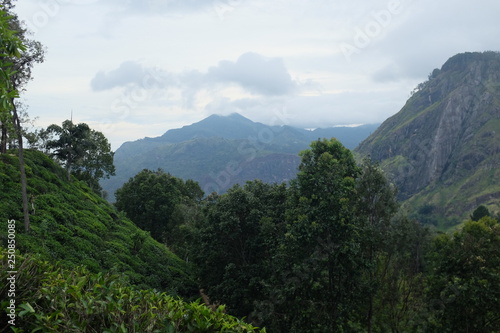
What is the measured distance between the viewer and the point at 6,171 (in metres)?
24.6

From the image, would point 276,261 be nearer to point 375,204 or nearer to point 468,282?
point 375,204

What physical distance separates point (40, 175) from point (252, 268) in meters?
20.1

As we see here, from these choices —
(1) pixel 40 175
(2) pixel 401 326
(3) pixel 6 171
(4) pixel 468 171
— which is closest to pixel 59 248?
(3) pixel 6 171

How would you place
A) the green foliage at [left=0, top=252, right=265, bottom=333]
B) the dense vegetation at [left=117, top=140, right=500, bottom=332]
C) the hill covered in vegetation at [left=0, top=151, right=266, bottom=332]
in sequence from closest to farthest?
the green foliage at [left=0, top=252, right=265, bottom=333] < the hill covered in vegetation at [left=0, top=151, right=266, bottom=332] < the dense vegetation at [left=117, top=140, right=500, bottom=332]

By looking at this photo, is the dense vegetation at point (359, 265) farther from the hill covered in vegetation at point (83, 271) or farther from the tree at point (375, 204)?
the hill covered in vegetation at point (83, 271)

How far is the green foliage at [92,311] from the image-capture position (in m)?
4.19

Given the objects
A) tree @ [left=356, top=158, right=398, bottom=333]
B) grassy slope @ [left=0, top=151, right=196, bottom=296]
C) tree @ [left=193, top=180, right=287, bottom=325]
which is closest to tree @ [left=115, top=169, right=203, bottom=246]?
grassy slope @ [left=0, top=151, right=196, bottom=296]

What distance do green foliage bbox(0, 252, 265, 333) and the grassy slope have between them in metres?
12.5

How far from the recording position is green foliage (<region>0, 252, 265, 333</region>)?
4188 mm

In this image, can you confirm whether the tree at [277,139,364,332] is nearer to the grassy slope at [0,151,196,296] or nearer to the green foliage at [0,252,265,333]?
the grassy slope at [0,151,196,296]

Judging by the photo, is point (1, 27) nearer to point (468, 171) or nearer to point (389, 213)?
point (389, 213)

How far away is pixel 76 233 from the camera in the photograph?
23281mm

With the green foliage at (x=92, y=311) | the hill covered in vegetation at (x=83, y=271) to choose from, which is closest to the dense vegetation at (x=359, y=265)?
the hill covered in vegetation at (x=83, y=271)

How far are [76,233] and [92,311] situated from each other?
21796 mm
